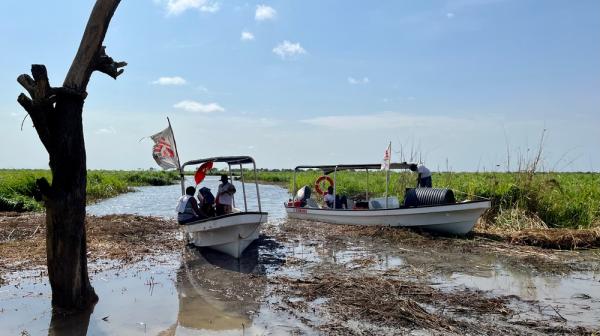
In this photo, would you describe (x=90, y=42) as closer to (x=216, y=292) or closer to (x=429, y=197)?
(x=216, y=292)

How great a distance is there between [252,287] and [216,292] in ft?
2.13

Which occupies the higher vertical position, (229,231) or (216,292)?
(229,231)

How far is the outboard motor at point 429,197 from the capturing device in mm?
13766

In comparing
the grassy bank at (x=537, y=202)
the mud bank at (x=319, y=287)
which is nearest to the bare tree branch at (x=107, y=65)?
the mud bank at (x=319, y=287)

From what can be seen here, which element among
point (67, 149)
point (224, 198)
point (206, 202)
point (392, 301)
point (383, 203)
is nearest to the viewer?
point (67, 149)

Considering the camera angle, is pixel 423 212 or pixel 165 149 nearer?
pixel 165 149

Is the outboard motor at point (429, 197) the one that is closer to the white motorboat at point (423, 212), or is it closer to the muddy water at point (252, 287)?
the white motorboat at point (423, 212)

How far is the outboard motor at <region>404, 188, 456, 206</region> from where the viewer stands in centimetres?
1377

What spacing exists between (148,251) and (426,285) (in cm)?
693

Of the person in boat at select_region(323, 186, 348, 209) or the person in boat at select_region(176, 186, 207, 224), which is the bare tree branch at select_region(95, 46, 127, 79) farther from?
the person in boat at select_region(323, 186, 348, 209)

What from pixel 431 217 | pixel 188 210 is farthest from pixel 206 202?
pixel 431 217

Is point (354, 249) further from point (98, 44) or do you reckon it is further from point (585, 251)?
point (98, 44)

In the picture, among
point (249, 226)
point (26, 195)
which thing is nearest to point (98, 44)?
point (249, 226)

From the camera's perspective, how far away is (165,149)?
11.6 meters
